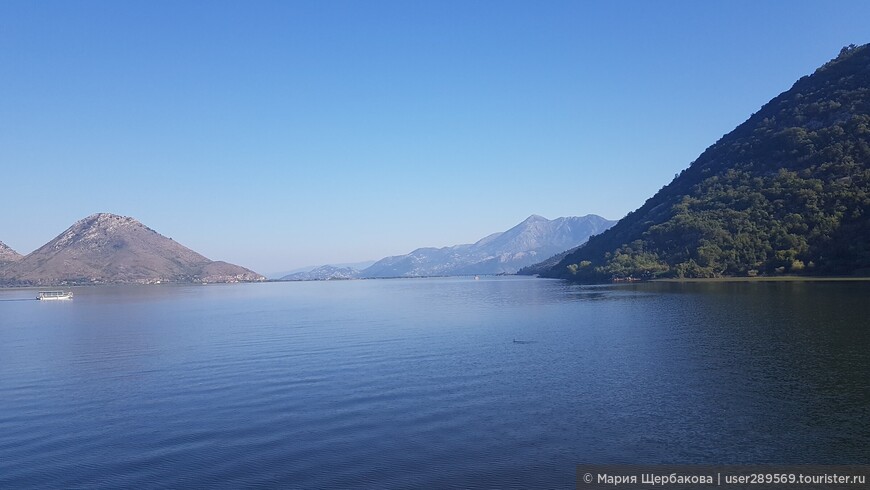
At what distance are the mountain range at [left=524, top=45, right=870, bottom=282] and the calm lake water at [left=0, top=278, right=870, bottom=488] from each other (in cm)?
7087

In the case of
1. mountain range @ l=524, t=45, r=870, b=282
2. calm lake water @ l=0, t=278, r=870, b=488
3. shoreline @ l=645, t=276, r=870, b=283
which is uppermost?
mountain range @ l=524, t=45, r=870, b=282

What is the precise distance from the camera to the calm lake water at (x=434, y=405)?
A: 68.5 feet

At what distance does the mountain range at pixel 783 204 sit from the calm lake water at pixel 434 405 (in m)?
70.9

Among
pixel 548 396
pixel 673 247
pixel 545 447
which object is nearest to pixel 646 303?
pixel 548 396

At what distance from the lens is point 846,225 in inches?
4515

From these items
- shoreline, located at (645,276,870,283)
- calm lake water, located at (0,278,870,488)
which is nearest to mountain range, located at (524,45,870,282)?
shoreline, located at (645,276,870,283)

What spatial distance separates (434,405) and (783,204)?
5448 inches

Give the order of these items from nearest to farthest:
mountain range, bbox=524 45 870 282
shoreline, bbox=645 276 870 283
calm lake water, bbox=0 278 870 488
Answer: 1. calm lake water, bbox=0 278 870 488
2. shoreline, bbox=645 276 870 283
3. mountain range, bbox=524 45 870 282

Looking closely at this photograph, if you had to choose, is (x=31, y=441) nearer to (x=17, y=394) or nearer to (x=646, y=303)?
(x=17, y=394)

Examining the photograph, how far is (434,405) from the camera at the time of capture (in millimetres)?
28766

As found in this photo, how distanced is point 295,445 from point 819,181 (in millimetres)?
147353

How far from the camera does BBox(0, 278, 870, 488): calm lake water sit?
20.9m

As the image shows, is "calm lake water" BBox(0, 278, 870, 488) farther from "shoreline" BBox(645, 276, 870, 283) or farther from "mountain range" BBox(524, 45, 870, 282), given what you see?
"mountain range" BBox(524, 45, 870, 282)

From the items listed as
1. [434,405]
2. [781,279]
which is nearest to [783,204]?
[781,279]
